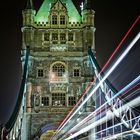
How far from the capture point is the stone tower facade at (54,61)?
6688cm

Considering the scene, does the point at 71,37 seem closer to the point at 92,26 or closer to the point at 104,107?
the point at 92,26

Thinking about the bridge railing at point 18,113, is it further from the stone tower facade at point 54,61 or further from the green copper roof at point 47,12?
the green copper roof at point 47,12

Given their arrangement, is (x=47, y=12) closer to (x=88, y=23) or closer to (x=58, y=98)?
(x=88, y=23)

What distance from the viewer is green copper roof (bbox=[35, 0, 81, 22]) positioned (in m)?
71.9

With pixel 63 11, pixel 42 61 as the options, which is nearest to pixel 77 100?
pixel 42 61

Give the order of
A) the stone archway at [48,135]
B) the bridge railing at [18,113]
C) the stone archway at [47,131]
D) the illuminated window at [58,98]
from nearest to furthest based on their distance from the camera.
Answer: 1. the bridge railing at [18,113]
2. the stone archway at [47,131]
3. the illuminated window at [58,98]
4. the stone archway at [48,135]

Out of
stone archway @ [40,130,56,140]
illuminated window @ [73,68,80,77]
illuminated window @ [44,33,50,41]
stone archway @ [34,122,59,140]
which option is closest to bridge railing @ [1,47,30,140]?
stone archway @ [34,122,59,140]

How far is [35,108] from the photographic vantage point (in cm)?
6656

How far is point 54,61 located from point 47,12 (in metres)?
7.40

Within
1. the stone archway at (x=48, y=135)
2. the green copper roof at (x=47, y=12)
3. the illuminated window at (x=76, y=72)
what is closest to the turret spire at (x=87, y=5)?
the green copper roof at (x=47, y=12)

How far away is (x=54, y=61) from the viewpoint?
228 feet

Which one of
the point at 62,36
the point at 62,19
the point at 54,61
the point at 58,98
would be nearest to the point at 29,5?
the point at 62,19

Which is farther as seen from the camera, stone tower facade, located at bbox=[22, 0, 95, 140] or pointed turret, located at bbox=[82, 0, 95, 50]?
pointed turret, located at bbox=[82, 0, 95, 50]

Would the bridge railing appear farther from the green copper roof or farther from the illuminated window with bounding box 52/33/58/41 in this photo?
the green copper roof
